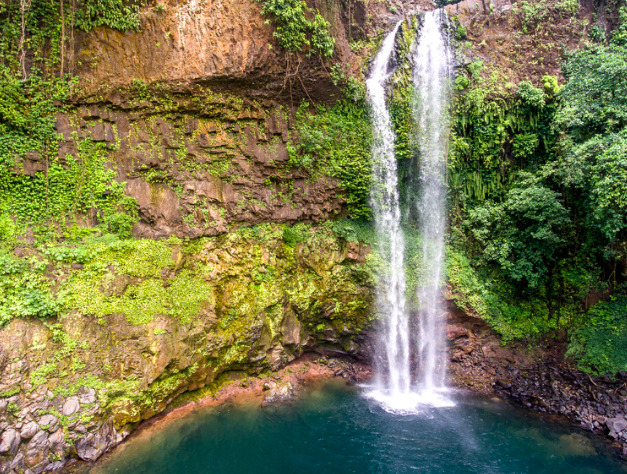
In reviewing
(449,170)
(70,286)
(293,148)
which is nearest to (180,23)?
(293,148)

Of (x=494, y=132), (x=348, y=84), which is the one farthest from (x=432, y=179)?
(x=348, y=84)

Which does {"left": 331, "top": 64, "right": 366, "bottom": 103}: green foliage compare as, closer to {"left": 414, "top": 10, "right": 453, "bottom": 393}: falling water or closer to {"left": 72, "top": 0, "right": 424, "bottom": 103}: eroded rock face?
{"left": 72, "top": 0, "right": 424, "bottom": 103}: eroded rock face

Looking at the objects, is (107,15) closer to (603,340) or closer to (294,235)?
(294,235)

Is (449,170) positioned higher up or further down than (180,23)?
further down

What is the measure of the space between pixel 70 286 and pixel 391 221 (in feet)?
34.8

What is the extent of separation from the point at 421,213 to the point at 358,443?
8.39 metres

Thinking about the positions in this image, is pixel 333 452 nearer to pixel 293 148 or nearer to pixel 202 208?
pixel 202 208

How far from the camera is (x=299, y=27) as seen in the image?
1042 cm

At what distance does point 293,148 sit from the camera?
39.1ft

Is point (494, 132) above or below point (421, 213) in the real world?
above

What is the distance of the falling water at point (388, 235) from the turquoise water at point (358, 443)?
1.93 m

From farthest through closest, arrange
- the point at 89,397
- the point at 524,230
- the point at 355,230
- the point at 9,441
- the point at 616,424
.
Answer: the point at 355,230 < the point at 524,230 < the point at 616,424 < the point at 89,397 < the point at 9,441

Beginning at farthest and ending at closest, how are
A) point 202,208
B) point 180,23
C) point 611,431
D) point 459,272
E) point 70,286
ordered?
point 459,272 → point 202,208 → point 180,23 → point 611,431 → point 70,286

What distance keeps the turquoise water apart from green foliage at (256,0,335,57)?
11.6 metres
